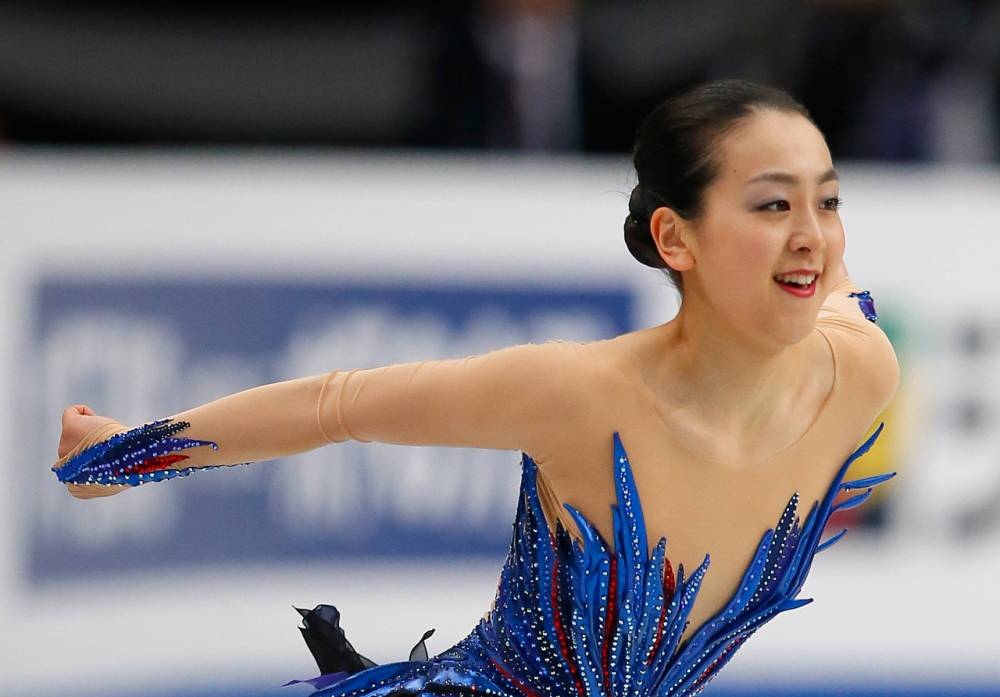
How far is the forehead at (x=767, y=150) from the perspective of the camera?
1897 millimetres

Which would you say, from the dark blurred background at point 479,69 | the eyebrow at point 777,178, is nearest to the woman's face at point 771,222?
the eyebrow at point 777,178

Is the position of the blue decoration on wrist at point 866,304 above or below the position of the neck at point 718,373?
above

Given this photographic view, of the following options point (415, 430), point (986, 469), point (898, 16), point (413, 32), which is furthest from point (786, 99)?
point (413, 32)

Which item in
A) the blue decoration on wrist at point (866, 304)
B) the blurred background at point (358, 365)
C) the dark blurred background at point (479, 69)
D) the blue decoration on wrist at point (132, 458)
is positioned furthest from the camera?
the dark blurred background at point (479, 69)

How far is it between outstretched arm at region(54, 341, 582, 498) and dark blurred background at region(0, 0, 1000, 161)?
8.80 ft

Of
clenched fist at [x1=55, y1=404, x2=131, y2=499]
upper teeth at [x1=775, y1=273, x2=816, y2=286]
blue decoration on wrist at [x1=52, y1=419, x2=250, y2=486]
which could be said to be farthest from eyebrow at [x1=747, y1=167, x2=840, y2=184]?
clenched fist at [x1=55, y1=404, x2=131, y2=499]

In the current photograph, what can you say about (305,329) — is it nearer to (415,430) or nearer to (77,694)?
(77,694)

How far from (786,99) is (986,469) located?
2611 millimetres

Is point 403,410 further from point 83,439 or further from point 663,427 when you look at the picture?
point 83,439

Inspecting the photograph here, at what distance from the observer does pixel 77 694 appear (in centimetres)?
392

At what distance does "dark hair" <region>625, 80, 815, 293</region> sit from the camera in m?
1.93

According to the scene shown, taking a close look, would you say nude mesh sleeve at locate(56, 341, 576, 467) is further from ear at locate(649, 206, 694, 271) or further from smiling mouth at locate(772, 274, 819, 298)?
smiling mouth at locate(772, 274, 819, 298)

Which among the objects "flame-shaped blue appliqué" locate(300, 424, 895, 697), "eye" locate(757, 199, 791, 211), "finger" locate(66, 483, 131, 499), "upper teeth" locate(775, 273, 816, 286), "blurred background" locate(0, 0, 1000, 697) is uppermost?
"blurred background" locate(0, 0, 1000, 697)

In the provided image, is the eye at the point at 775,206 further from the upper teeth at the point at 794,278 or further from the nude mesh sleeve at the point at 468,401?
the nude mesh sleeve at the point at 468,401
